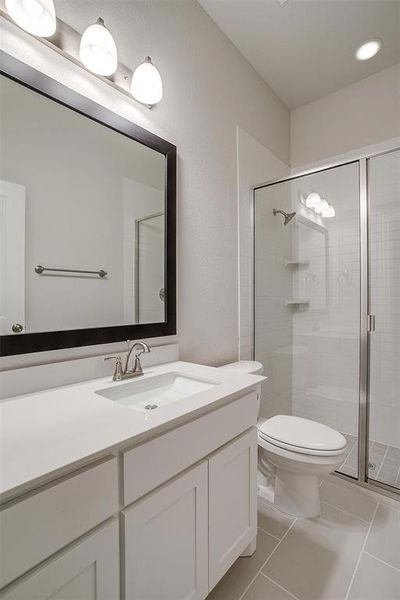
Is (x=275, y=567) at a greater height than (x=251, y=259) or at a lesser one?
lesser

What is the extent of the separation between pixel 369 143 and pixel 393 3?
801 mm

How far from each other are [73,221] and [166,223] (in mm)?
484

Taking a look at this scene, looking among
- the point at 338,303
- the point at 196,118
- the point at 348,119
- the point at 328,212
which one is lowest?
the point at 338,303

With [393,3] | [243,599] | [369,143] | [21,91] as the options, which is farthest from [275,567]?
[393,3]

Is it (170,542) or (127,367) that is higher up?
(127,367)

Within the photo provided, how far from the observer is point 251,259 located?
2.23 m

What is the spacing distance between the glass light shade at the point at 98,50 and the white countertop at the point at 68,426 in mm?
1249

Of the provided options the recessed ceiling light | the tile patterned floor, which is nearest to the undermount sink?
the tile patterned floor

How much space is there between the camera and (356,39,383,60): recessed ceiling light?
79.2 inches

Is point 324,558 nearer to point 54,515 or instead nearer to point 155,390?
point 155,390

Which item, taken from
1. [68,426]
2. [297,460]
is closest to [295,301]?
[297,460]

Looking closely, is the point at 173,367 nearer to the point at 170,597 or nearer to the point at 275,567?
the point at 170,597

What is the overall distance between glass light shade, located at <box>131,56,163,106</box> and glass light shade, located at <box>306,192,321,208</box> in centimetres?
142

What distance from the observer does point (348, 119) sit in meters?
2.44
